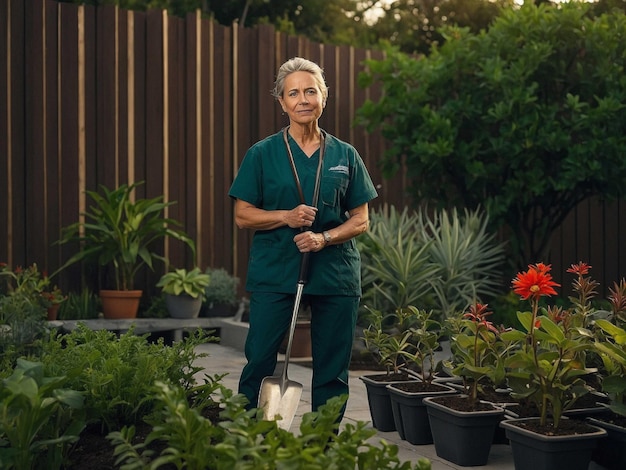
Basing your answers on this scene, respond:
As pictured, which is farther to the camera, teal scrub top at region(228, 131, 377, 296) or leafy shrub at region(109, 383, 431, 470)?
teal scrub top at region(228, 131, 377, 296)

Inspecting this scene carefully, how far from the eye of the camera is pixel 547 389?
3.69 meters

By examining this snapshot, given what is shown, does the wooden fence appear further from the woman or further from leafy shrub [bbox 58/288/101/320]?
the woman

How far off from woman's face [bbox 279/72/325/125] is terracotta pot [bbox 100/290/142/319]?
3.96 metres

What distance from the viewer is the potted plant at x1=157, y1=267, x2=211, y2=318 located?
760 cm

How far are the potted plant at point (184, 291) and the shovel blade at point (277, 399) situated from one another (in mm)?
3749

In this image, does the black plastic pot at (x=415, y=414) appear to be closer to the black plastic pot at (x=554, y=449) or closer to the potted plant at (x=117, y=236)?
the black plastic pot at (x=554, y=449)

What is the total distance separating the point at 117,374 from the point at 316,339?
2.72ft

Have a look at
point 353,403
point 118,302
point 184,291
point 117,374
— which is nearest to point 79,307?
point 118,302

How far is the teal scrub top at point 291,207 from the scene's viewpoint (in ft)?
12.7

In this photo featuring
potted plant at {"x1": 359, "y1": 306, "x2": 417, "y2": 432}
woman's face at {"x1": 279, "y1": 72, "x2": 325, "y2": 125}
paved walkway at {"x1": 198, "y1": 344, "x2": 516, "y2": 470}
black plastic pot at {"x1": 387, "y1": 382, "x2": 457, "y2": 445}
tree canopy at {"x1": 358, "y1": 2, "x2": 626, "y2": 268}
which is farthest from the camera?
tree canopy at {"x1": 358, "y1": 2, "x2": 626, "y2": 268}

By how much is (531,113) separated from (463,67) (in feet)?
2.44

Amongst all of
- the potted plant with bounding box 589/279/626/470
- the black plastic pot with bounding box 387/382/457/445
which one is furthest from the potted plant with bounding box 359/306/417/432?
the potted plant with bounding box 589/279/626/470

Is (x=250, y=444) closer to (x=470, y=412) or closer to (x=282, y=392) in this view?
(x=282, y=392)

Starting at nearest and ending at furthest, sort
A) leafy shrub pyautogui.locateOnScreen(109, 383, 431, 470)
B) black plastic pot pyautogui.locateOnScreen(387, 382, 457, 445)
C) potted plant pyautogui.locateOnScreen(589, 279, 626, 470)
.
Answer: leafy shrub pyautogui.locateOnScreen(109, 383, 431, 470) → potted plant pyautogui.locateOnScreen(589, 279, 626, 470) → black plastic pot pyautogui.locateOnScreen(387, 382, 457, 445)
